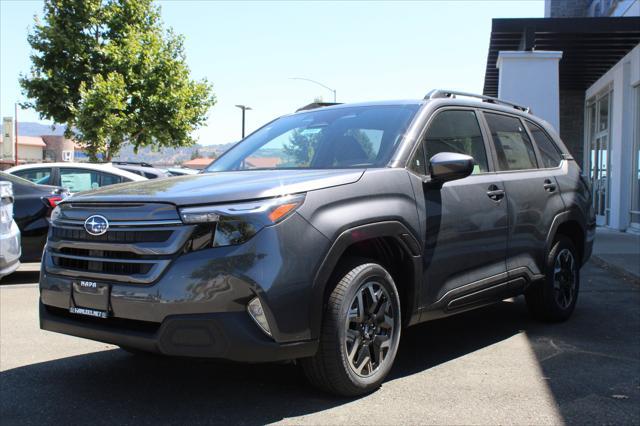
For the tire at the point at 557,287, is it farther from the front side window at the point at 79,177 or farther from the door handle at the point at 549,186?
the front side window at the point at 79,177

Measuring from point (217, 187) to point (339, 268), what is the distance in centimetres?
82

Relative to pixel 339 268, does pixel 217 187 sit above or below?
above

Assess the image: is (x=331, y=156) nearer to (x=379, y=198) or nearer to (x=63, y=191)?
(x=379, y=198)

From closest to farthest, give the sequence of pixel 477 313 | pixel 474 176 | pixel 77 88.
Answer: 1. pixel 474 176
2. pixel 477 313
3. pixel 77 88

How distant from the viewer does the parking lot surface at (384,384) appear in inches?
139

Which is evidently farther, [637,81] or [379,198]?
[637,81]

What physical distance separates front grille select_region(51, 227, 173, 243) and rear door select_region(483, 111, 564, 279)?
2773 millimetres

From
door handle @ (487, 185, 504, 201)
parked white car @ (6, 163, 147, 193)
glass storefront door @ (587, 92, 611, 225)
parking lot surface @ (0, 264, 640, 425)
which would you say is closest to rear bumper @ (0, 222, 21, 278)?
parking lot surface @ (0, 264, 640, 425)

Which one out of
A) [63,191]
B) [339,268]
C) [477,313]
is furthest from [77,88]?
[339,268]

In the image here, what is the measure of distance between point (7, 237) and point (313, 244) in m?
4.14

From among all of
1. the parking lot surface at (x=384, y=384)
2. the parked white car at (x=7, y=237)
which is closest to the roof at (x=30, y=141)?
the parked white car at (x=7, y=237)

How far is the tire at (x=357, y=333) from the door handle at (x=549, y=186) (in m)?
2.21

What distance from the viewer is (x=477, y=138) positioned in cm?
500

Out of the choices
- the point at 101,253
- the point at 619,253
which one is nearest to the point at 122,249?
the point at 101,253
